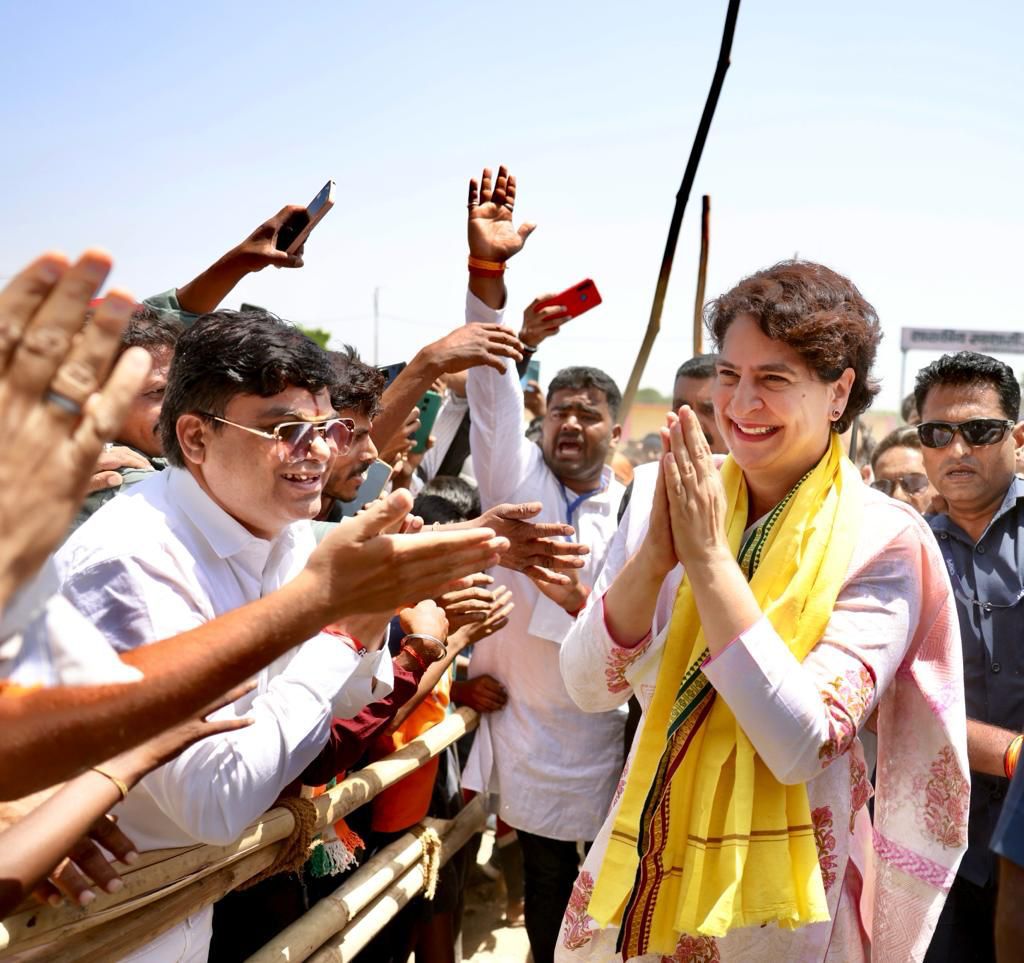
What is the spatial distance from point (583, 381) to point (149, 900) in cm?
305

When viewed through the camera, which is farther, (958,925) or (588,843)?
(588,843)

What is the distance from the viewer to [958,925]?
2.99 meters

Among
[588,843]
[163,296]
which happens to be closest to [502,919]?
[588,843]

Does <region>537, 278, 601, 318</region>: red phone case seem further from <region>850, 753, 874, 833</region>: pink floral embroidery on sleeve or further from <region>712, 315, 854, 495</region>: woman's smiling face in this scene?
<region>850, 753, 874, 833</region>: pink floral embroidery on sleeve

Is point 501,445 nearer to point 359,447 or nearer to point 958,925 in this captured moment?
point 359,447

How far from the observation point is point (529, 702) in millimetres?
4125

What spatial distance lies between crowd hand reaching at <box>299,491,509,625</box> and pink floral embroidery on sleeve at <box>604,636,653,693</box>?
74 cm

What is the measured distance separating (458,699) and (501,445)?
3.72ft

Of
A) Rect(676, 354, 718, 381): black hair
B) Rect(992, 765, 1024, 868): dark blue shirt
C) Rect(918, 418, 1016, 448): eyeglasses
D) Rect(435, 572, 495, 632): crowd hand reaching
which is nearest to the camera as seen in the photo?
Rect(992, 765, 1024, 868): dark blue shirt

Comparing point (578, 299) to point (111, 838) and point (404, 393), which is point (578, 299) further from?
point (111, 838)

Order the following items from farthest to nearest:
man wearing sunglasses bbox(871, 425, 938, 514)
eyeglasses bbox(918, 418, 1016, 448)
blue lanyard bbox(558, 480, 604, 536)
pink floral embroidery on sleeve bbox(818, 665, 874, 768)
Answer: man wearing sunglasses bbox(871, 425, 938, 514) < blue lanyard bbox(558, 480, 604, 536) < eyeglasses bbox(918, 418, 1016, 448) < pink floral embroidery on sleeve bbox(818, 665, 874, 768)

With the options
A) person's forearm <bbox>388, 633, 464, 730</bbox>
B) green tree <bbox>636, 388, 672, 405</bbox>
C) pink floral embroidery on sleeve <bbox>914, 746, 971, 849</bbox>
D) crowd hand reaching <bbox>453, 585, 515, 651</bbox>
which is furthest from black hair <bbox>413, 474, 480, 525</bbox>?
green tree <bbox>636, 388, 672, 405</bbox>

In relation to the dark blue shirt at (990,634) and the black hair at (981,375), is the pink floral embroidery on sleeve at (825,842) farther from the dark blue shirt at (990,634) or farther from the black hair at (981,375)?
the black hair at (981,375)

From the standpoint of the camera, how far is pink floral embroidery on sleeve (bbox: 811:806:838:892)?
2.24 metres
